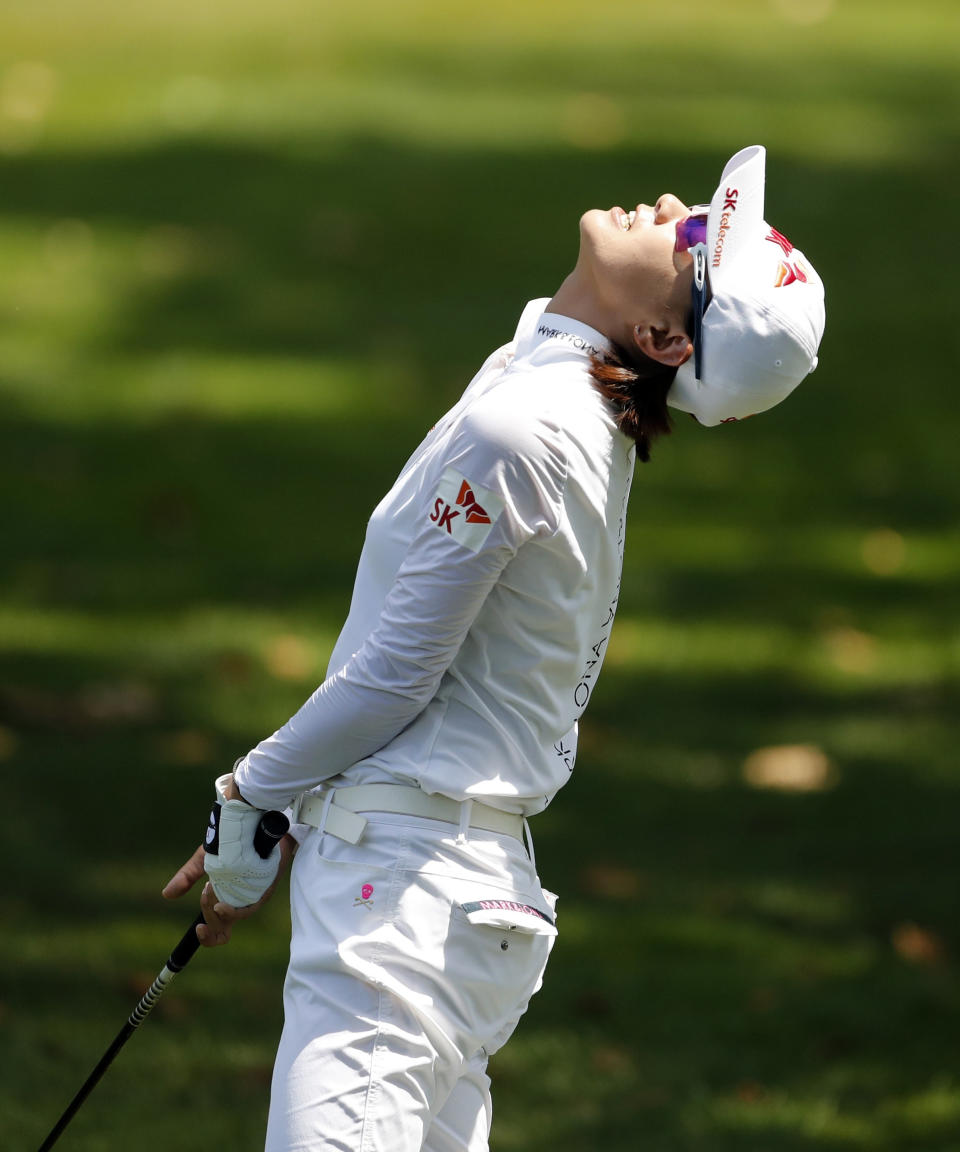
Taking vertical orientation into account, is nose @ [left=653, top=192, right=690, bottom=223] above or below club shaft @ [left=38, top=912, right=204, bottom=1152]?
above

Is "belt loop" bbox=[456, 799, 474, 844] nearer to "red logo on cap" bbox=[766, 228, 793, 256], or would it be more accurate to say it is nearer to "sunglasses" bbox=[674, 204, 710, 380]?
"sunglasses" bbox=[674, 204, 710, 380]

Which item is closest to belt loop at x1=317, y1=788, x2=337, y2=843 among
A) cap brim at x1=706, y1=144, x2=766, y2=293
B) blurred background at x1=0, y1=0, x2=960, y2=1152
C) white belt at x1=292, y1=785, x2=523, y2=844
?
white belt at x1=292, y1=785, x2=523, y2=844

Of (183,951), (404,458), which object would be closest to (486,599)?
(183,951)

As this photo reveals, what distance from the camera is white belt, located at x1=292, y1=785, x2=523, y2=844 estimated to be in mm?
2818

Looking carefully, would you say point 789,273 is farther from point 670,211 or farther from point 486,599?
point 486,599

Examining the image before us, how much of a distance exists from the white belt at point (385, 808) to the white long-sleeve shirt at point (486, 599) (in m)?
0.02

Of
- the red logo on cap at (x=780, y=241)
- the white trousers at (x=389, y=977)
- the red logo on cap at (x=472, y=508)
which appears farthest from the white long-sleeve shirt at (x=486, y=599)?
the red logo on cap at (x=780, y=241)

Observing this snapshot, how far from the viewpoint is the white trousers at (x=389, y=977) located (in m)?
2.72

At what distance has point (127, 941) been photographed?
16.5ft

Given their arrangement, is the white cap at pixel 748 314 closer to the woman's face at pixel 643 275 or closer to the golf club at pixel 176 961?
the woman's face at pixel 643 275

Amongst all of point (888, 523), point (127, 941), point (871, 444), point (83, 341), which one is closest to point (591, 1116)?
point (127, 941)

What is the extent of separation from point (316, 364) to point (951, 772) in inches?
161

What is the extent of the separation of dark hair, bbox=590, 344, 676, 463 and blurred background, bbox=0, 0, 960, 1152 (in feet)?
7.26

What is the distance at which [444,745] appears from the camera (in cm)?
283
